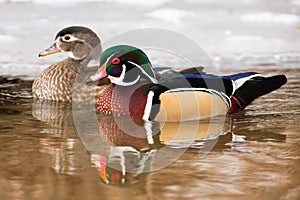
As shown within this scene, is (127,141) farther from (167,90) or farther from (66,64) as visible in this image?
(66,64)

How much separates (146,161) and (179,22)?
469 centimetres

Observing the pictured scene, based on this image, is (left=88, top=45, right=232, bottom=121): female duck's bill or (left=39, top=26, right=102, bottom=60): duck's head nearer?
(left=88, top=45, right=232, bottom=121): female duck's bill

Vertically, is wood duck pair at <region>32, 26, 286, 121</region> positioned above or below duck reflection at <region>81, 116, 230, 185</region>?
above

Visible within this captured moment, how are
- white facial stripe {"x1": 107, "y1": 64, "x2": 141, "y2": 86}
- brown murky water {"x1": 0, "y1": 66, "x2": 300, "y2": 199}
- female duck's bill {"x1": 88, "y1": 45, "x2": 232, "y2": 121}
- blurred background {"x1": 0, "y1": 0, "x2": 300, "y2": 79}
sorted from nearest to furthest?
brown murky water {"x1": 0, "y1": 66, "x2": 300, "y2": 199} → female duck's bill {"x1": 88, "y1": 45, "x2": 232, "y2": 121} → white facial stripe {"x1": 107, "y1": 64, "x2": 141, "y2": 86} → blurred background {"x1": 0, "y1": 0, "x2": 300, "y2": 79}

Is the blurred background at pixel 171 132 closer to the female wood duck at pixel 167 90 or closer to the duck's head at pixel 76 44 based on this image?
the female wood duck at pixel 167 90

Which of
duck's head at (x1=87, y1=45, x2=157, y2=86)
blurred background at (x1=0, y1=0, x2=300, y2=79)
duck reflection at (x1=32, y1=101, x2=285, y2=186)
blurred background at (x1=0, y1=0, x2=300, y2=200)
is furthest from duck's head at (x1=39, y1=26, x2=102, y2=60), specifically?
blurred background at (x1=0, y1=0, x2=300, y2=79)

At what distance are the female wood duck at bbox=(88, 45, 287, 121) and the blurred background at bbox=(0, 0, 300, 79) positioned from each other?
2.74m

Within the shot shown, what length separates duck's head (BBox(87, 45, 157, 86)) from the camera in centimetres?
346

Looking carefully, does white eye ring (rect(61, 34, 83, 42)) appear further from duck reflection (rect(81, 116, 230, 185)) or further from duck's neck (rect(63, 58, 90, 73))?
duck reflection (rect(81, 116, 230, 185))

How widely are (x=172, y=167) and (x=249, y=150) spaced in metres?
0.42

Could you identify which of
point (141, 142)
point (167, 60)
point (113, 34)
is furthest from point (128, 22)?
point (141, 142)

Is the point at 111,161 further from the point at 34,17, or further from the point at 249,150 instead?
the point at 34,17

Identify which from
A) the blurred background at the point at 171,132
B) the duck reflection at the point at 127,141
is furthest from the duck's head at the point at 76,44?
the duck reflection at the point at 127,141

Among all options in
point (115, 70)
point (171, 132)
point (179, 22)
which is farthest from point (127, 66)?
point (179, 22)
